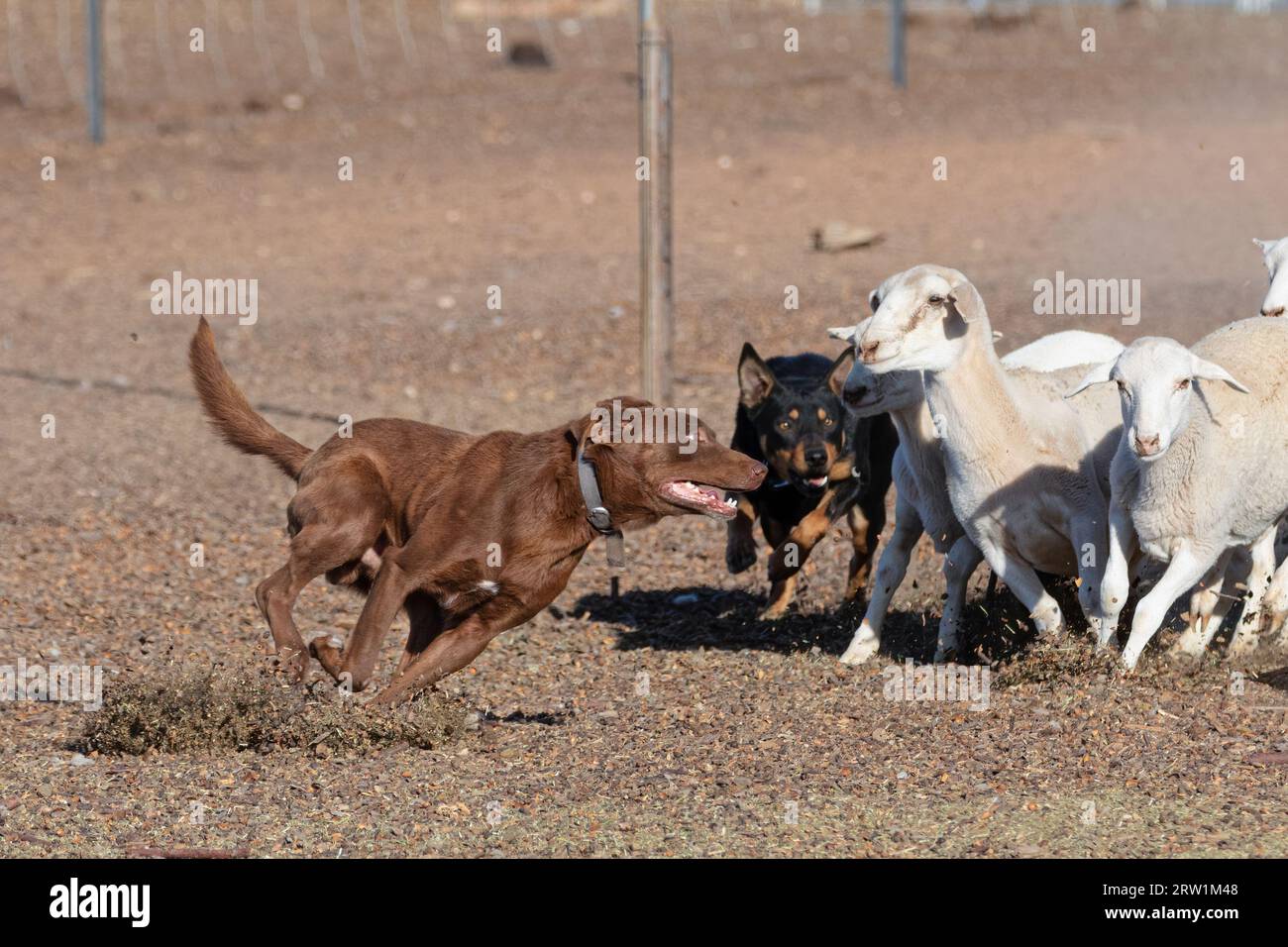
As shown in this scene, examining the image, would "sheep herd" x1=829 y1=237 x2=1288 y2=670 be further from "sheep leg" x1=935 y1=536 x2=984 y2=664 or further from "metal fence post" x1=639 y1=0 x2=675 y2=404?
"metal fence post" x1=639 y1=0 x2=675 y2=404

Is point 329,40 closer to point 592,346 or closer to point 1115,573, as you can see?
point 592,346

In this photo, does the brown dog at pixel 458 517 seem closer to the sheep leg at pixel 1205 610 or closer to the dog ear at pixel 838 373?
the dog ear at pixel 838 373

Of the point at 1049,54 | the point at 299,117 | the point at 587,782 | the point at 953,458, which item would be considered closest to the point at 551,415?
the point at 953,458

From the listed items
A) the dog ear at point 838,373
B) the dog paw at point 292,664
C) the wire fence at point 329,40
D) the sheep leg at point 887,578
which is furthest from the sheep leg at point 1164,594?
the wire fence at point 329,40

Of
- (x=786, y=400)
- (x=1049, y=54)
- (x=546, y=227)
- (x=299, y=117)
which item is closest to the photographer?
(x=786, y=400)

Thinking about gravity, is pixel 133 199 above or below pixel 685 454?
above

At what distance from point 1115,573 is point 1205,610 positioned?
34.7 inches

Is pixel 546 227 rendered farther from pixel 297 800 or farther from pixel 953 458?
pixel 297 800

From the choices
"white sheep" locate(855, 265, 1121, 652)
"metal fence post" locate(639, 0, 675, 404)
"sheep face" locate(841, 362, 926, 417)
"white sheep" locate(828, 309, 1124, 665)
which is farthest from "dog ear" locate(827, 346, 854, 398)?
"metal fence post" locate(639, 0, 675, 404)

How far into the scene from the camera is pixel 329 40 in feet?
95.0

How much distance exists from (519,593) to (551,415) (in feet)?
25.0

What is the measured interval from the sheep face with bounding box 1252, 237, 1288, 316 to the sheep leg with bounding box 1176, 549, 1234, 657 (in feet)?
4.02

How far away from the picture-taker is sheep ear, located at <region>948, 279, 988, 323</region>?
24.8 feet

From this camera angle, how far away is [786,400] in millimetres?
9250
